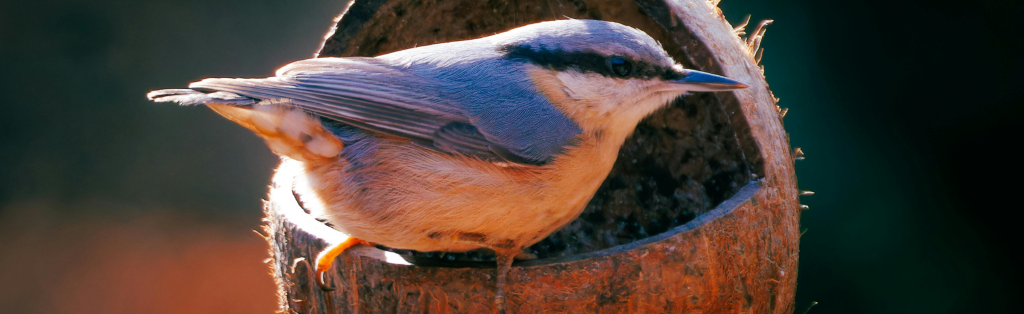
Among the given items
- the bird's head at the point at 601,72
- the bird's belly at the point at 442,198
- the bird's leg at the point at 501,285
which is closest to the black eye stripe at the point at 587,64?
the bird's head at the point at 601,72

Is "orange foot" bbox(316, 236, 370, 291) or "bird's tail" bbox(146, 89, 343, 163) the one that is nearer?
"bird's tail" bbox(146, 89, 343, 163)

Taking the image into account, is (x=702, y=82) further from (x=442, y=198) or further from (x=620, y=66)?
(x=442, y=198)

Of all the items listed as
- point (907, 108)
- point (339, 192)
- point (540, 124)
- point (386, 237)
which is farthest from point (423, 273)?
point (907, 108)

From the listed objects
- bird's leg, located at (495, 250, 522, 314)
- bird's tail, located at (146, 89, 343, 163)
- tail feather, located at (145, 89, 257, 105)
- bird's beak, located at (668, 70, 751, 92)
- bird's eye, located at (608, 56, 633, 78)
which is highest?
tail feather, located at (145, 89, 257, 105)

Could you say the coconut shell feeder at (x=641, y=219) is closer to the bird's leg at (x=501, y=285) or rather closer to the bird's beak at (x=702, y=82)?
the bird's leg at (x=501, y=285)

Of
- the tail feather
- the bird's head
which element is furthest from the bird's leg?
the tail feather

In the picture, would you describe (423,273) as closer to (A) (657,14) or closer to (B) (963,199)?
(A) (657,14)

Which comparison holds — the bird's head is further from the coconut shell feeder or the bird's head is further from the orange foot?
the orange foot

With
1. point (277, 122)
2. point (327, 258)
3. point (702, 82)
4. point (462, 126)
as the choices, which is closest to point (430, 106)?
point (462, 126)
